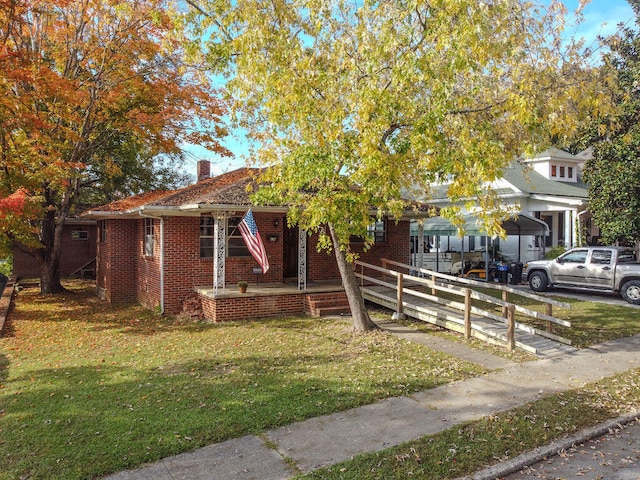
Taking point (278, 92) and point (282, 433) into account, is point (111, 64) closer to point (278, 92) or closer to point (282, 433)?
point (278, 92)

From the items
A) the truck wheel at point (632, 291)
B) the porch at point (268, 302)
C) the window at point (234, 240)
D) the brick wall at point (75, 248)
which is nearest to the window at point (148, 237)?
the porch at point (268, 302)

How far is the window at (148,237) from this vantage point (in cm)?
1477

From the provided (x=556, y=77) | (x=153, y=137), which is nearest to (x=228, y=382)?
(x=556, y=77)

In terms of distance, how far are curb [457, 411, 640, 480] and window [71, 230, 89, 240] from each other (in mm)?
25765

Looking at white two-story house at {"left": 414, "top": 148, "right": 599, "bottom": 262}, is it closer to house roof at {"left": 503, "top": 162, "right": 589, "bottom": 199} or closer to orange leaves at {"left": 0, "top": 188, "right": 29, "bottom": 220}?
house roof at {"left": 503, "top": 162, "right": 589, "bottom": 199}

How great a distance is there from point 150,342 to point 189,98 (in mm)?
10912

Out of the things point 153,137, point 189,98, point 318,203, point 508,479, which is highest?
point 189,98

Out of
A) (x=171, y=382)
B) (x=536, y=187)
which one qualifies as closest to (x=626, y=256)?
(x=536, y=187)

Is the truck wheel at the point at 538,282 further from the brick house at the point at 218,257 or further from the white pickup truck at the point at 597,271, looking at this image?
the brick house at the point at 218,257

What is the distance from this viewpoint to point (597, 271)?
15406 millimetres

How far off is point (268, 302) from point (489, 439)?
25.8 ft

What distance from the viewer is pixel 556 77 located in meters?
8.59

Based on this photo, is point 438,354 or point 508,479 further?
point 438,354

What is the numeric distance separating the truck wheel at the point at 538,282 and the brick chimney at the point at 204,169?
532 inches
